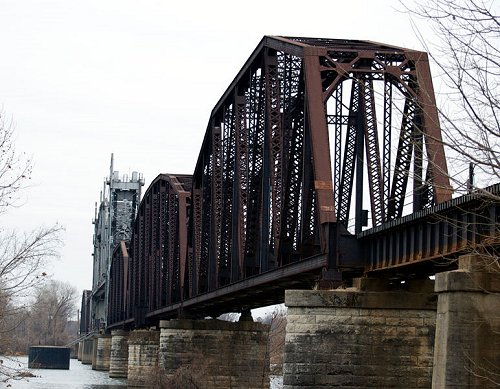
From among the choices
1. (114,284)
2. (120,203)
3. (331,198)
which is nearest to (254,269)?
(331,198)

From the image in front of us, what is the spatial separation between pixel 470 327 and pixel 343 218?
19.1 metres

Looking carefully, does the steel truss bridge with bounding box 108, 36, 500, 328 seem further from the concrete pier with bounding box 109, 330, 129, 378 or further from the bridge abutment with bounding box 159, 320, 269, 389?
the concrete pier with bounding box 109, 330, 129, 378

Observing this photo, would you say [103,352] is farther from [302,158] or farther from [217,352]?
[302,158]

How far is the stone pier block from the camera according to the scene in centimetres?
15664

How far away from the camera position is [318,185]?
122 feet

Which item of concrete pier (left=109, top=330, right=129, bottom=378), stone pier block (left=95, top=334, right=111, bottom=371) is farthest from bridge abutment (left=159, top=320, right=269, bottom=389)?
stone pier block (left=95, top=334, right=111, bottom=371)

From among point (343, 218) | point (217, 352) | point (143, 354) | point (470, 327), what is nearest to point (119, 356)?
point (143, 354)

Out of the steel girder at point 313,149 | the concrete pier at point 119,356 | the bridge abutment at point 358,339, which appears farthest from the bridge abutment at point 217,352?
the concrete pier at point 119,356

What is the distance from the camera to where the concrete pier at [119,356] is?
417ft

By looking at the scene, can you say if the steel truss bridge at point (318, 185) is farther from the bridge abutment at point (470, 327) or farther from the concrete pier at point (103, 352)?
A: the concrete pier at point (103, 352)

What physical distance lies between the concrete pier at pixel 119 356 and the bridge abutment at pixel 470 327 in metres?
103

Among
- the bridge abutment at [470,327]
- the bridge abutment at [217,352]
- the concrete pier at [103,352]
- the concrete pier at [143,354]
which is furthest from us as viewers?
the concrete pier at [103,352]

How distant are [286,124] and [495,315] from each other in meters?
20.2

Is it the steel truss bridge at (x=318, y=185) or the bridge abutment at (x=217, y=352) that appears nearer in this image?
the steel truss bridge at (x=318, y=185)
